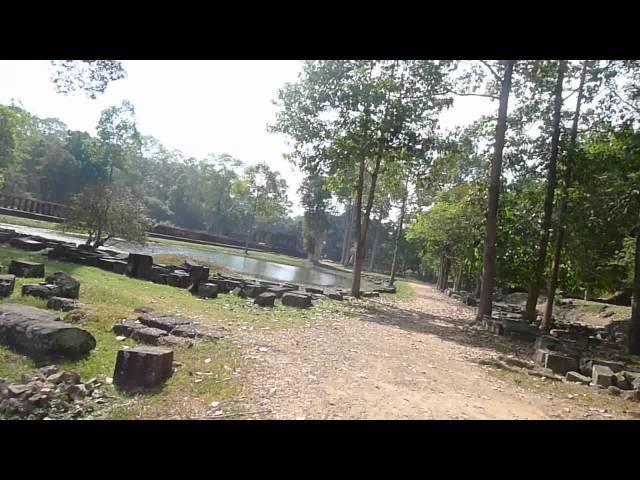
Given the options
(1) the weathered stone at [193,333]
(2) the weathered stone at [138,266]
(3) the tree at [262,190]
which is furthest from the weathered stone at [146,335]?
(3) the tree at [262,190]

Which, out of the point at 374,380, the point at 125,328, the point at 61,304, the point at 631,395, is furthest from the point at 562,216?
A: the point at 61,304

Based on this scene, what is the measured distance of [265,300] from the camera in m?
11.3

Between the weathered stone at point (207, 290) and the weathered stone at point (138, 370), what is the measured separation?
6765mm

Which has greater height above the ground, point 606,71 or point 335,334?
point 606,71

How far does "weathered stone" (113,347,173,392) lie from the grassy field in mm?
149

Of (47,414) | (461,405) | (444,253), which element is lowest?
(47,414)

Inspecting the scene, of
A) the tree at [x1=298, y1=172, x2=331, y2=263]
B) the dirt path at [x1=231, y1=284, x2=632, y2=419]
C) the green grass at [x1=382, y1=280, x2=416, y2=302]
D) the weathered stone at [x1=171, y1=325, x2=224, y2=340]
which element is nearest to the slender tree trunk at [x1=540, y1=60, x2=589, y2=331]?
the dirt path at [x1=231, y1=284, x2=632, y2=419]

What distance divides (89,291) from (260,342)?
13.5 feet

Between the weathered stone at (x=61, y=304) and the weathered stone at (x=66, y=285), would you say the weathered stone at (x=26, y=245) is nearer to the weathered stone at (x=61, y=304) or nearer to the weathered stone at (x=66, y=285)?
the weathered stone at (x=66, y=285)

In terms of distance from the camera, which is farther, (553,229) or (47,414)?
(553,229)
